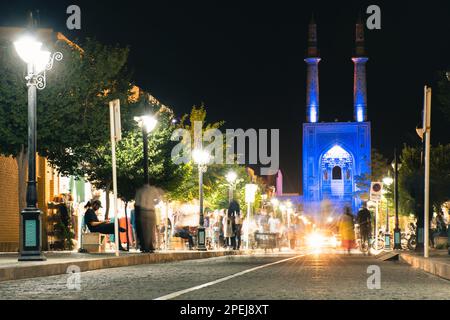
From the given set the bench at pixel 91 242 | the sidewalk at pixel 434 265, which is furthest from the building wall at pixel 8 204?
the sidewalk at pixel 434 265

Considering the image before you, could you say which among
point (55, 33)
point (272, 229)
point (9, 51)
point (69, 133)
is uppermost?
point (55, 33)

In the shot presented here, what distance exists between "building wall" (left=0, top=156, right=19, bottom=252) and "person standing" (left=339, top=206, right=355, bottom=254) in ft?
41.7

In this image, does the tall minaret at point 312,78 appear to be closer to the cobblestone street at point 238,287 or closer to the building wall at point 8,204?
the building wall at point 8,204

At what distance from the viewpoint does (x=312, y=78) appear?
161 metres

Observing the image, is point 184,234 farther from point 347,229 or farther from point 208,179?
point 208,179

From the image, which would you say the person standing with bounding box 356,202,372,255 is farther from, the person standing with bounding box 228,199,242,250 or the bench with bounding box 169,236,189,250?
the bench with bounding box 169,236,189,250

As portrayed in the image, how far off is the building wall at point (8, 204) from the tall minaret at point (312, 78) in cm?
12188

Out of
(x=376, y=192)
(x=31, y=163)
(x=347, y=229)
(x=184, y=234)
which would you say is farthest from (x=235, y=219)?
(x=31, y=163)

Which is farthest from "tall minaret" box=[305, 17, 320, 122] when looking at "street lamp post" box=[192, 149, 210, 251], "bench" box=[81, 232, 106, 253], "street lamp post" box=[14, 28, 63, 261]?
"street lamp post" box=[14, 28, 63, 261]

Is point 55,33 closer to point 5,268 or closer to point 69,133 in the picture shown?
point 69,133

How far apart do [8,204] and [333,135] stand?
4888 inches

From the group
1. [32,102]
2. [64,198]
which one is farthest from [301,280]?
[64,198]
